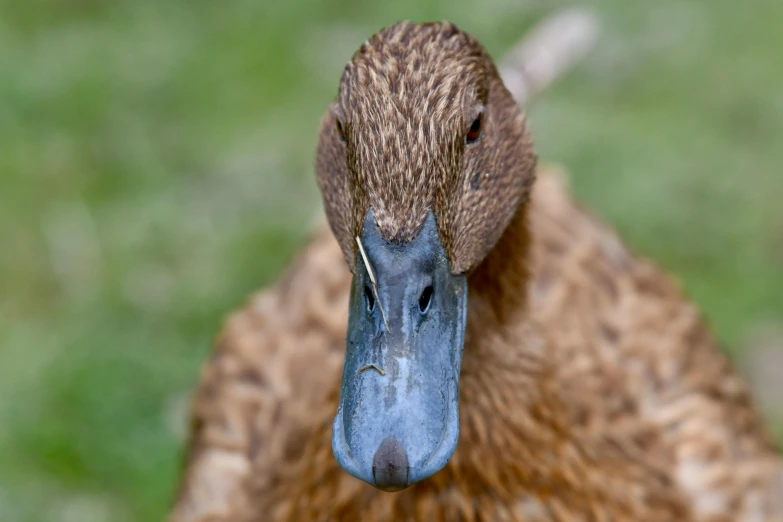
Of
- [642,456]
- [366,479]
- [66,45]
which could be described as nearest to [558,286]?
[642,456]

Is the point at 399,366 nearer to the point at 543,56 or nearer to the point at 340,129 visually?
the point at 340,129

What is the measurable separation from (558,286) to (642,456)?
557mm

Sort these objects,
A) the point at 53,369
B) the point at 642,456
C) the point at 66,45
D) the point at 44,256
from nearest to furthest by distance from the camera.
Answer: the point at 642,456 < the point at 53,369 < the point at 44,256 < the point at 66,45

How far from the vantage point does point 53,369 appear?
399cm

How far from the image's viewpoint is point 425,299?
186 cm

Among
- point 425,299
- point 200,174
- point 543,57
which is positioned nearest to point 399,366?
point 425,299

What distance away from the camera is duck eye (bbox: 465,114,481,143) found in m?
1.96

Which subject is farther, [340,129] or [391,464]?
[340,129]

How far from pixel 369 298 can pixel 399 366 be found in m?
A: 0.13

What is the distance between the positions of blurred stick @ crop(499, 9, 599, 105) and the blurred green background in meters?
0.98

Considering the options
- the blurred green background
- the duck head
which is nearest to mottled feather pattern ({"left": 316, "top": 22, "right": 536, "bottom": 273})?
the duck head

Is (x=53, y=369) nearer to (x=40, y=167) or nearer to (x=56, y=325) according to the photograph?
(x=56, y=325)

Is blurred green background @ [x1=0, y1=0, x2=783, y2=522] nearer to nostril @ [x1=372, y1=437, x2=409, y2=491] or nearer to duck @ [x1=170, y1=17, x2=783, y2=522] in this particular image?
duck @ [x1=170, y1=17, x2=783, y2=522]

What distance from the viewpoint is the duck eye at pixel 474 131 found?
196 centimetres
